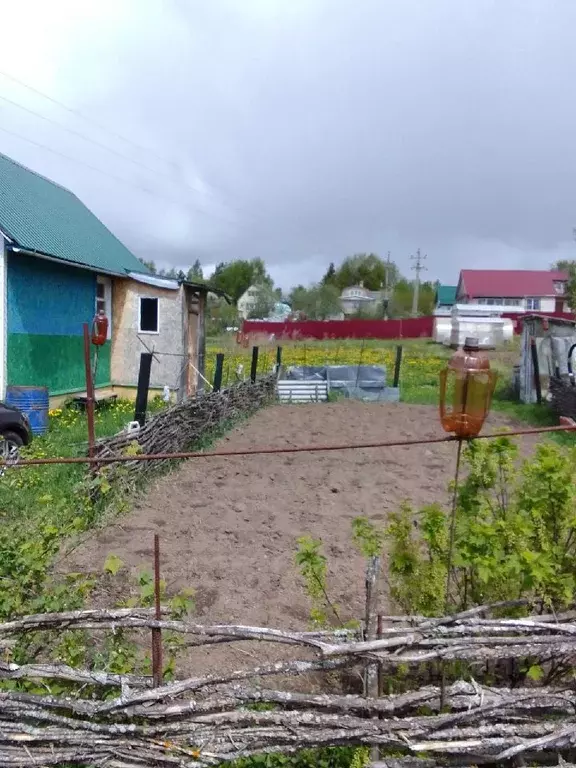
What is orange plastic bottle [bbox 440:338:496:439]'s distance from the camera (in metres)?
3.00

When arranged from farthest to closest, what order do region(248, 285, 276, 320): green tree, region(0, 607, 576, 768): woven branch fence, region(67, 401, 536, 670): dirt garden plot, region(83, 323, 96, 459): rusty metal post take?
region(248, 285, 276, 320): green tree
region(83, 323, 96, 459): rusty metal post
region(67, 401, 536, 670): dirt garden plot
region(0, 607, 576, 768): woven branch fence

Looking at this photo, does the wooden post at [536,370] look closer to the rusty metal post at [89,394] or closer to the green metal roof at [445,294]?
the rusty metal post at [89,394]

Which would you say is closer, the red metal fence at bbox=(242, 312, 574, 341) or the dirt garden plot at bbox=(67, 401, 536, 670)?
the dirt garden plot at bbox=(67, 401, 536, 670)

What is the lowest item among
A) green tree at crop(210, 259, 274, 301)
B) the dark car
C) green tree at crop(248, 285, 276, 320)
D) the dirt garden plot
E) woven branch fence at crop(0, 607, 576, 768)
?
the dirt garden plot

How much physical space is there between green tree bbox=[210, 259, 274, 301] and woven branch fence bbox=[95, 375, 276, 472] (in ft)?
218

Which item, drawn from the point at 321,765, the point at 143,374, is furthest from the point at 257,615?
the point at 143,374

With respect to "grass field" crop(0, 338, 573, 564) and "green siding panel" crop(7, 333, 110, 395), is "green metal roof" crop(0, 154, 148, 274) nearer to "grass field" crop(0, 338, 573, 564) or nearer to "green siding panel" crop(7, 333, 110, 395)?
"green siding panel" crop(7, 333, 110, 395)

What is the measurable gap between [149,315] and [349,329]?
2876 cm

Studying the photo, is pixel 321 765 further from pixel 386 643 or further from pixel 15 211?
pixel 15 211

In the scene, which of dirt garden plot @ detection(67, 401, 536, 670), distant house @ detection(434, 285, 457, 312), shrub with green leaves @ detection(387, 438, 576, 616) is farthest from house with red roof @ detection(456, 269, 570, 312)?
shrub with green leaves @ detection(387, 438, 576, 616)

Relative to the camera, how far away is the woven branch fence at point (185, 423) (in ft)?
24.4

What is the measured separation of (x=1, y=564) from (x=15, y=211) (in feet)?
36.2

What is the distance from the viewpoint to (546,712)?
311 cm

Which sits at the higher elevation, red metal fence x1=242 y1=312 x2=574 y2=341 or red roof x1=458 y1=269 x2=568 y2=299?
red roof x1=458 y1=269 x2=568 y2=299
